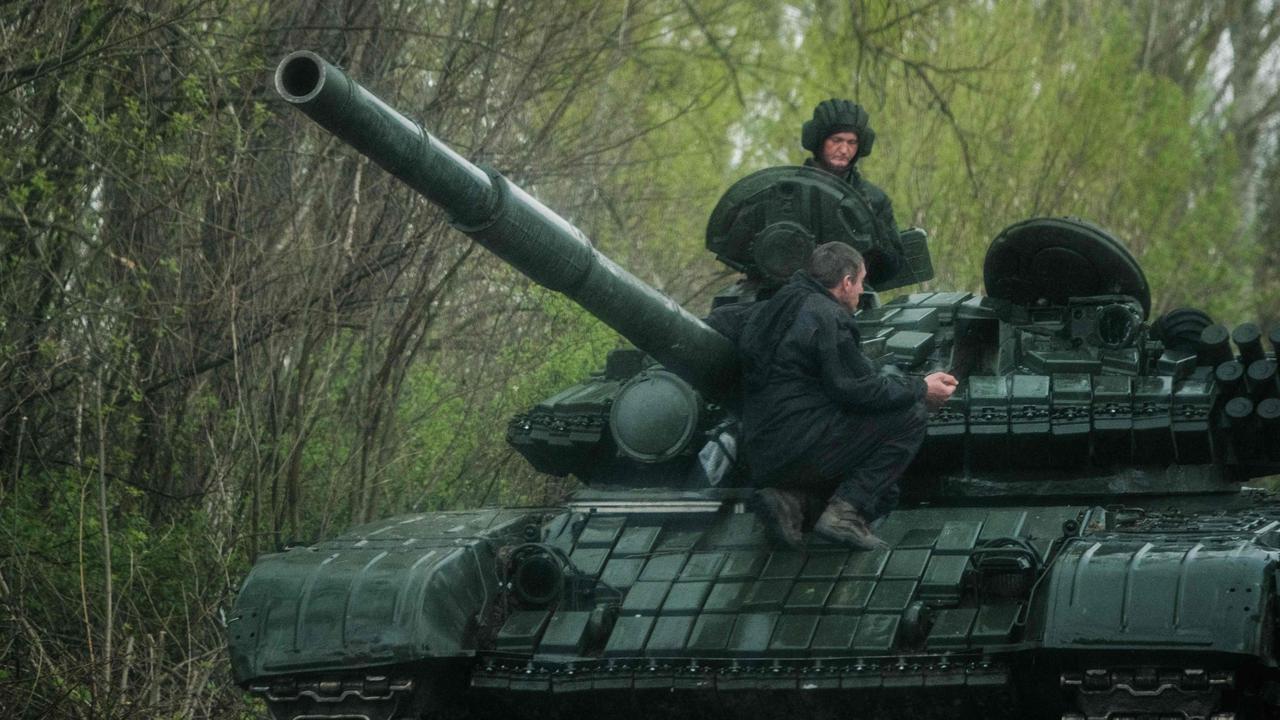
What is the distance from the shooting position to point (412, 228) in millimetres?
14398

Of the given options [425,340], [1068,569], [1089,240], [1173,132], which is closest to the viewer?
[1068,569]

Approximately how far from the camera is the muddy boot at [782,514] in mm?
9016

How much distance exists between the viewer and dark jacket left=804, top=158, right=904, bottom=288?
1044 cm

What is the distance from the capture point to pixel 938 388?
905cm

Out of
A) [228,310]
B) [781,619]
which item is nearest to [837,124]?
[781,619]

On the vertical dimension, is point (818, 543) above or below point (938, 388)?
below

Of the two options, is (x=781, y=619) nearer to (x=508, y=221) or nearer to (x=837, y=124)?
(x=508, y=221)

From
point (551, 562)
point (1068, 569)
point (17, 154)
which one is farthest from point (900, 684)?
point (17, 154)

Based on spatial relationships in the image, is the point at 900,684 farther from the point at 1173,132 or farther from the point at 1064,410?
the point at 1173,132

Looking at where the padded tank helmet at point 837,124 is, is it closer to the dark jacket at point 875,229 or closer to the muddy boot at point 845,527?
the dark jacket at point 875,229

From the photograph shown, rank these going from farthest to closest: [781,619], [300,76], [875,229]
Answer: [875,229] < [781,619] < [300,76]

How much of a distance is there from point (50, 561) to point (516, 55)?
4.89 metres

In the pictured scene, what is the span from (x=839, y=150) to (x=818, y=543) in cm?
287

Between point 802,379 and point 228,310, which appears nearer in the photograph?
point 802,379
